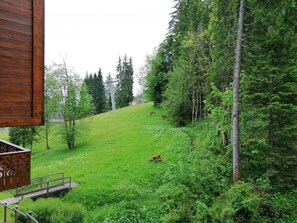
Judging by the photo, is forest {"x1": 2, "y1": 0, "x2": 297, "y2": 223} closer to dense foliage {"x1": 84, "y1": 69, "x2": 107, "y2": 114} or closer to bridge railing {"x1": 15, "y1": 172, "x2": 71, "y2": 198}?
bridge railing {"x1": 15, "y1": 172, "x2": 71, "y2": 198}

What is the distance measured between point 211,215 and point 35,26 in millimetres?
9975

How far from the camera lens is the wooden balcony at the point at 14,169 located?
833cm

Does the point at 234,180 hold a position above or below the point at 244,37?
below

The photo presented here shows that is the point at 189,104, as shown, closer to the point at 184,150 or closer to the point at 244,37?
the point at 184,150

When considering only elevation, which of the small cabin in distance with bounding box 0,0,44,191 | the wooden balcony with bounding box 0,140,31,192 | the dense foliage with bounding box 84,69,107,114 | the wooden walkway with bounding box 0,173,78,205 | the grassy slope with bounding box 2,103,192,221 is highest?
the dense foliage with bounding box 84,69,107,114

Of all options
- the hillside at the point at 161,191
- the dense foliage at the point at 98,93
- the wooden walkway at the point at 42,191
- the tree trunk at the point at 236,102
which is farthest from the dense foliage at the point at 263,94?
the dense foliage at the point at 98,93

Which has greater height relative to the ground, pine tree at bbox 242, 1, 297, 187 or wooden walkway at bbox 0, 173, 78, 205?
pine tree at bbox 242, 1, 297, 187

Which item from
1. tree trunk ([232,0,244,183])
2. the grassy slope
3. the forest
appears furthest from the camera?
the grassy slope

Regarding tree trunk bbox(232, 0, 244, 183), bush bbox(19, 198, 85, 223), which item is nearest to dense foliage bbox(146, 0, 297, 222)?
tree trunk bbox(232, 0, 244, 183)

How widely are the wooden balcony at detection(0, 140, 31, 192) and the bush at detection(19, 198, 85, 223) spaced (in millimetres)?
1698

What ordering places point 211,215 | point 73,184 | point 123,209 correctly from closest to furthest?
point 211,215, point 123,209, point 73,184

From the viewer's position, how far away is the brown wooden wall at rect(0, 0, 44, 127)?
543cm

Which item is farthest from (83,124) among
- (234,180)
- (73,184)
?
(234,180)

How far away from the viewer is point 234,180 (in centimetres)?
1259
